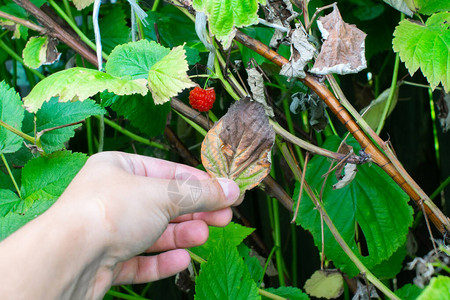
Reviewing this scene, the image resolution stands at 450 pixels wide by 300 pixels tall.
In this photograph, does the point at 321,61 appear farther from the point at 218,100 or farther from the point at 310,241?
the point at 310,241


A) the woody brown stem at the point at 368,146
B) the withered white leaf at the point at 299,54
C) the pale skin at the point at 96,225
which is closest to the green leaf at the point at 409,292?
the woody brown stem at the point at 368,146

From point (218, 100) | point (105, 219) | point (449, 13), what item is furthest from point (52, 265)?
point (218, 100)

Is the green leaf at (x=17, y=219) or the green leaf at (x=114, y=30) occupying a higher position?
the green leaf at (x=114, y=30)

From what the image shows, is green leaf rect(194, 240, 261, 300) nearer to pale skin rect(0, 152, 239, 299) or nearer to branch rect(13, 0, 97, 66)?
pale skin rect(0, 152, 239, 299)

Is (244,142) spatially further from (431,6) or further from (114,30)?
(114,30)

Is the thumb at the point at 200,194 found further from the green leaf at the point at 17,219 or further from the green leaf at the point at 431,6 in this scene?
the green leaf at the point at 431,6

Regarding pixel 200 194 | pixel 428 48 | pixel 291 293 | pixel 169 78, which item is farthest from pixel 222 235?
pixel 428 48

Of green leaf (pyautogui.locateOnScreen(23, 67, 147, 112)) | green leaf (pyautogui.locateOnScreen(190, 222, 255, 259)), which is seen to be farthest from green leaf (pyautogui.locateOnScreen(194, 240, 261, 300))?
green leaf (pyautogui.locateOnScreen(23, 67, 147, 112))
